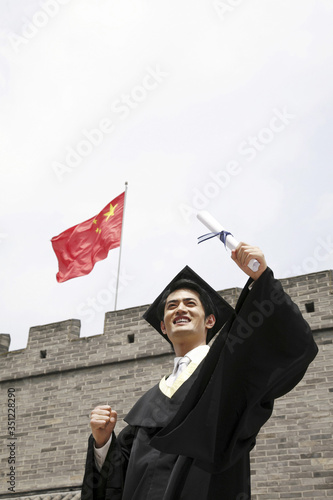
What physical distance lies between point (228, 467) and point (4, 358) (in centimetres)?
1090

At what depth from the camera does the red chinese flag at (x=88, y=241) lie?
13.3 meters

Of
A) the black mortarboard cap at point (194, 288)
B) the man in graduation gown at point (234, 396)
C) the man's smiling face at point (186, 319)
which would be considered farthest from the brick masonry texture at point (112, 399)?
the man in graduation gown at point (234, 396)

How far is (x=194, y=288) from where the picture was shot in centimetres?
372

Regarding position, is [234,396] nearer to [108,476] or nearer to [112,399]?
[108,476]

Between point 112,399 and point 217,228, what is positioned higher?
point 112,399

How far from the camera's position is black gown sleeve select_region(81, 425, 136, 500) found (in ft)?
10.5

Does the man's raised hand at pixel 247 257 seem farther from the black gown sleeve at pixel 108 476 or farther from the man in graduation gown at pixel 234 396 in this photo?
the black gown sleeve at pixel 108 476

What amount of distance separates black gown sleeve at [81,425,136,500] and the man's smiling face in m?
0.64

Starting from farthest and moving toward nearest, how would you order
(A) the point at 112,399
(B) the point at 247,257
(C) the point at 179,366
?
1. (A) the point at 112,399
2. (C) the point at 179,366
3. (B) the point at 247,257

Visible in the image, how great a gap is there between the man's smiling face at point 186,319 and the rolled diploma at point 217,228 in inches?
32.9

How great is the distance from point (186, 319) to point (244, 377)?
888 millimetres

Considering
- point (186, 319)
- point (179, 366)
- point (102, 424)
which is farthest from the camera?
point (186, 319)

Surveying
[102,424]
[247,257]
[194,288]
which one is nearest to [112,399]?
[194,288]

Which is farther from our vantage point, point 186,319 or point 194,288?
point 194,288
